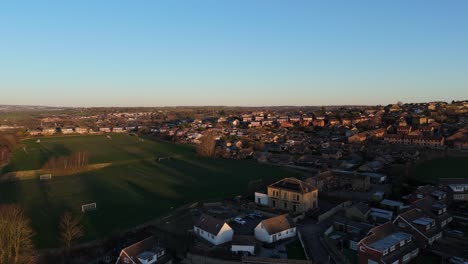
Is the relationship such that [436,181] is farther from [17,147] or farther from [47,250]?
[17,147]

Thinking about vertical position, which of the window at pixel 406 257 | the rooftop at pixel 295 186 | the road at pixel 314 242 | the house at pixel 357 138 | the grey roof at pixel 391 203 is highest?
the house at pixel 357 138

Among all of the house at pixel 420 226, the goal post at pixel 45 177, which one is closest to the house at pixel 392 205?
the house at pixel 420 226

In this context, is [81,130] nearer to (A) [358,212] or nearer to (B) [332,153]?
(B) [332,153]

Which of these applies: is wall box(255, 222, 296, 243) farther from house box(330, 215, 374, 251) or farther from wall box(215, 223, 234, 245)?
house box(330, 215, 374, 251)

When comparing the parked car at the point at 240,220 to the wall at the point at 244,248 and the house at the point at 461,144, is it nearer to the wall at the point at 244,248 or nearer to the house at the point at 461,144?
the wall at the point at 244,248

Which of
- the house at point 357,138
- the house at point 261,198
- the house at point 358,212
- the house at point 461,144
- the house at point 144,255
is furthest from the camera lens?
the house at point 357,138

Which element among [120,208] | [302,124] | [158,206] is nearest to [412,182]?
[158,206]
